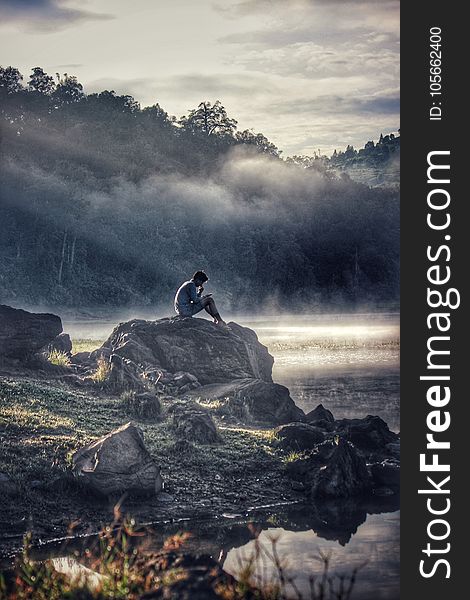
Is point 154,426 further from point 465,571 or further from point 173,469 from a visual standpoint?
point 465,571

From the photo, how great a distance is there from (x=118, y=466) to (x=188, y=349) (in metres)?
9.60

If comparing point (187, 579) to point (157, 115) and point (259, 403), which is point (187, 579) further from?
point (157, 115)

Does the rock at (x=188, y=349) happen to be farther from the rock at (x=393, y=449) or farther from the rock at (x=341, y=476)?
the rock at (x=341, y=476)

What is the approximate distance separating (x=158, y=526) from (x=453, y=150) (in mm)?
6585

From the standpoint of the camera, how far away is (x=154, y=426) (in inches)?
763

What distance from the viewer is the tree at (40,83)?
110938mm

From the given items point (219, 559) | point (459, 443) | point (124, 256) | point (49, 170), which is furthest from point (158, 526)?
point (49, 170)

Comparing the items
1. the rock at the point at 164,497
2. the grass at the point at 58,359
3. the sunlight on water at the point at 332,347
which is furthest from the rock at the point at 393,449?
the sunlight on water at the point at 332,347

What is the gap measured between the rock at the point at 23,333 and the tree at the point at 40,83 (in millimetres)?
91231

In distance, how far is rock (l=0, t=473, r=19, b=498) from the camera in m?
15.1

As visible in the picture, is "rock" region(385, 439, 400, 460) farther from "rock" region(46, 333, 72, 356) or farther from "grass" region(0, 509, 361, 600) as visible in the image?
"rock" region(46, 333, 72, 356)

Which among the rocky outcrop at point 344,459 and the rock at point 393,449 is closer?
the rocky outcrop at point 344,459

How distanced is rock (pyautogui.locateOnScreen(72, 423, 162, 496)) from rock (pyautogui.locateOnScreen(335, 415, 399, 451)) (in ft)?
16.8

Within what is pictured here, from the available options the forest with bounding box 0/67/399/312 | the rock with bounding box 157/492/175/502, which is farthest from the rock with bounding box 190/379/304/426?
the forest with bounding box 0/67/399/312
